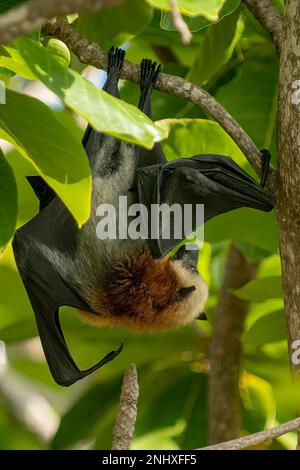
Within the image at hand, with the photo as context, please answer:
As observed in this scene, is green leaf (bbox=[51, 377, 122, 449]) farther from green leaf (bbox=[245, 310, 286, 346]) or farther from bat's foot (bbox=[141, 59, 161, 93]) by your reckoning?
bat's foot (bbox=[141, 59, 161, 93])

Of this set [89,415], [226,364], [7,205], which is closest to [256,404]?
[226,364]

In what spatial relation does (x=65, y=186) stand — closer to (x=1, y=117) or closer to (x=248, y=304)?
(x=1, y=117)

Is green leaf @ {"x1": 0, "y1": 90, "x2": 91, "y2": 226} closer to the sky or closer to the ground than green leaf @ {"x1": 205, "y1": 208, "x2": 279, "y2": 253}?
closer to the sky

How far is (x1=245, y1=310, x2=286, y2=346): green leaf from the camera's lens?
4305 mm

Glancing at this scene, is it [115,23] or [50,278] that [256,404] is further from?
[115,23]

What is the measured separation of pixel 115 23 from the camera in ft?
11.2

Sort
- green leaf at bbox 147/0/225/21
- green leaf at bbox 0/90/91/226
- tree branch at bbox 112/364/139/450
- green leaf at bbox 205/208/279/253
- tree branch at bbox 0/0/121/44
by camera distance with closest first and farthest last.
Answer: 1. tree branch at bbox 0/0/121/44
2. green leaf at bbox 147/0/225/21
3. tree branch at bbox 112/364/139/450
4. green leaf at bbox 0/90/91/226
5. green leaf at bbox 205/208/279/253

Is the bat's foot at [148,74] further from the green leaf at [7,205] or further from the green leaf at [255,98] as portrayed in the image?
the green leaf at [255,98]

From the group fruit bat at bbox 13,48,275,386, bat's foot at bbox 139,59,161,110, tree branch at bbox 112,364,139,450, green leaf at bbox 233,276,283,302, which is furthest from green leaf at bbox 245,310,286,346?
tree branch at bbox 112,364,139,450

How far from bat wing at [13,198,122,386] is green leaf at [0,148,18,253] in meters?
0.46

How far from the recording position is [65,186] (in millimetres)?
2715

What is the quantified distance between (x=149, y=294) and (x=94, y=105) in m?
1.65
